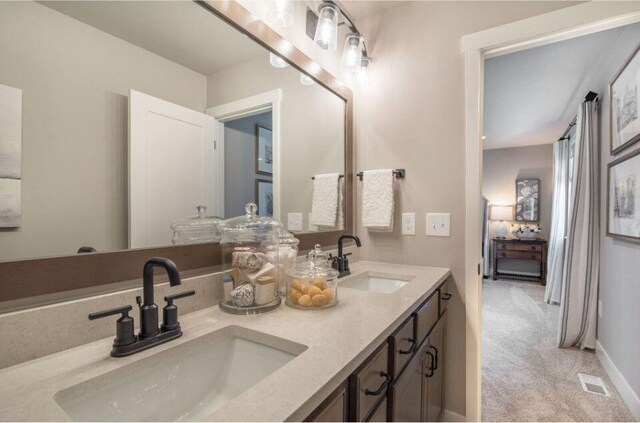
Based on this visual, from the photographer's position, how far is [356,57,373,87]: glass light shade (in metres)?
1.84

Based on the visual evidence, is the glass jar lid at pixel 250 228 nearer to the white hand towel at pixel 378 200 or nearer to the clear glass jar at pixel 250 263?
the clear glass jar at pixel 250 263

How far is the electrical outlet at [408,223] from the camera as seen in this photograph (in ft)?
5.83

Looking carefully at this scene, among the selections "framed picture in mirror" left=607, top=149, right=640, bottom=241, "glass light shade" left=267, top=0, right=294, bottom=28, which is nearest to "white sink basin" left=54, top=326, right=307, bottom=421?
"glass light shade" left=267, top=0, right=294, bottom=28

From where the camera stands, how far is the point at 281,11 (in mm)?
1264

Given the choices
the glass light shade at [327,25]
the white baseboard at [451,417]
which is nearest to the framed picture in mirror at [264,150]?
the glass light shade at [327,25]

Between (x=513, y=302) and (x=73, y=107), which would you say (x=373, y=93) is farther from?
(x=513, y=302)

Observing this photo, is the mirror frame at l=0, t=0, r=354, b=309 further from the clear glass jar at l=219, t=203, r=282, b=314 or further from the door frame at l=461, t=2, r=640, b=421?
the door frame at l=461, t=2, r=640, b=421

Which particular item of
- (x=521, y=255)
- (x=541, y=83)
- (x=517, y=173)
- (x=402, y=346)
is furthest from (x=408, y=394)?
(x=517, y=173)

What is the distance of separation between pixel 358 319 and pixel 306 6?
1.54 meters

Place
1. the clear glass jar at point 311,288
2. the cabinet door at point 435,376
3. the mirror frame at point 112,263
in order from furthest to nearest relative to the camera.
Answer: the cabinet door at point 435,376, the clear glass jar at point 311,288, the mirror frame at point 112,263

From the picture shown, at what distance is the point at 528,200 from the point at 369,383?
18.6 feet

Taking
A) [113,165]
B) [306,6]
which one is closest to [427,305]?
[113,165]

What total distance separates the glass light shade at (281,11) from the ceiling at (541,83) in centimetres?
206

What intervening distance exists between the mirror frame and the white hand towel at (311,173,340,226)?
7.9 inches
